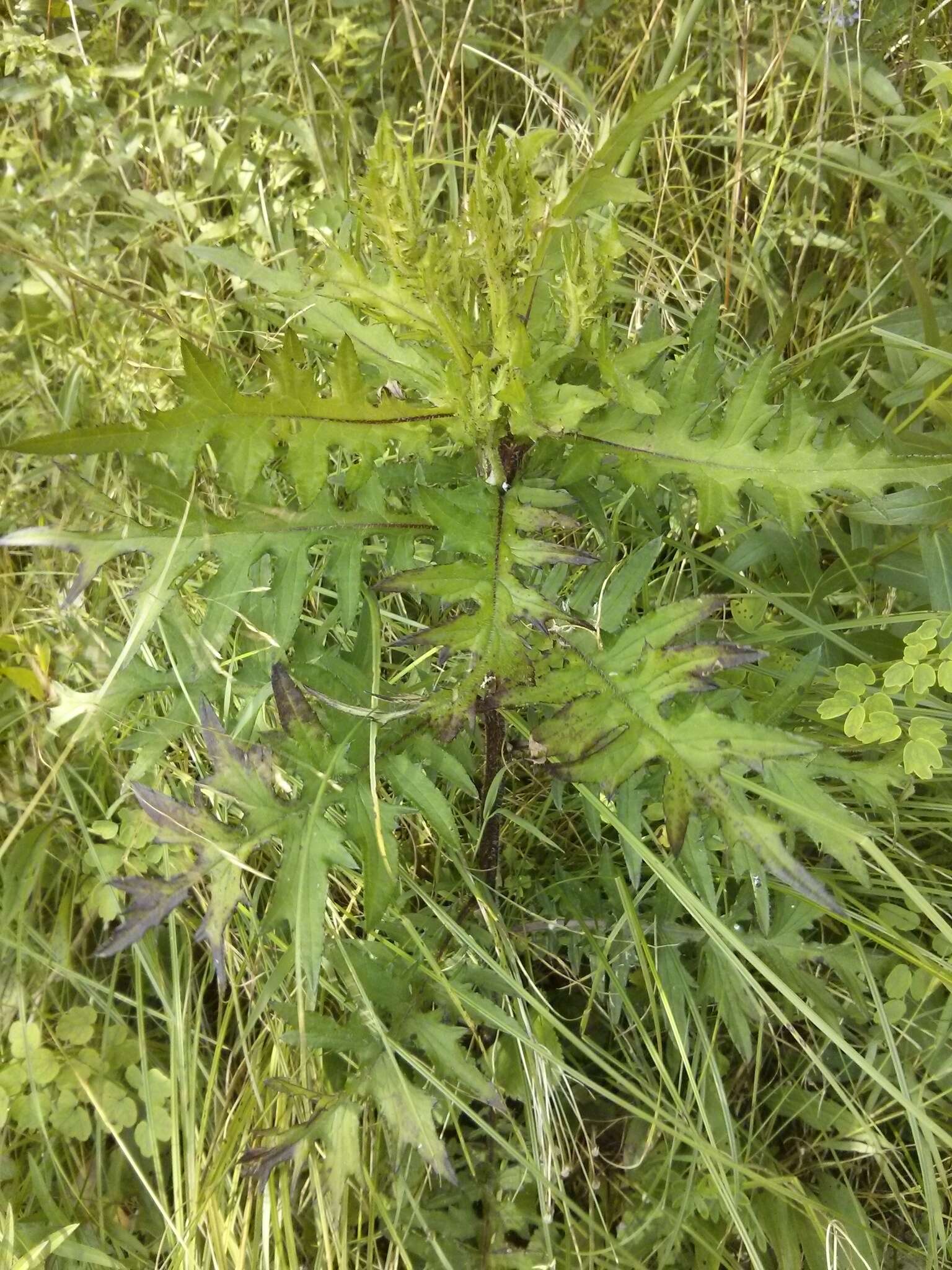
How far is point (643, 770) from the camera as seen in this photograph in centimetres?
129

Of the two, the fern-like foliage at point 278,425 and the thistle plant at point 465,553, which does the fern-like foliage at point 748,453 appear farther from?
the fern-like foliage at point 278,425

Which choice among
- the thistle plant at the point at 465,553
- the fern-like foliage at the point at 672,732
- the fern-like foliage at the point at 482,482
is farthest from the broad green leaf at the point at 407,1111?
the fern-like foliage at the point at 672,732

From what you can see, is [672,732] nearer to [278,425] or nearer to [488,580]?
[488,580]

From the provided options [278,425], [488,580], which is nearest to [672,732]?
[488,580]

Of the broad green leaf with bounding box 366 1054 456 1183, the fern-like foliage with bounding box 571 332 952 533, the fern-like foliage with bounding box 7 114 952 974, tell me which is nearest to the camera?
the fern-like foliage with bounding box 7 114 952 974

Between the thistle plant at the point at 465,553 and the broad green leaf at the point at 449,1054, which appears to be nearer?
Answer: the thistle plant at the point at 465,553

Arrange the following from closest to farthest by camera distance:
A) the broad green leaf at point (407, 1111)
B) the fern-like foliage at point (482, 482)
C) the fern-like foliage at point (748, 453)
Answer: the fern-like foliage at point (482, 482), the fern-like foliage at point (748, 453), the broad green leaf at point (407, 1111)

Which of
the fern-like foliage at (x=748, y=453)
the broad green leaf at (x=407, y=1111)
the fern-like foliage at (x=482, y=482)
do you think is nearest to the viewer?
the fern-like foliage at (x=482, y=482)

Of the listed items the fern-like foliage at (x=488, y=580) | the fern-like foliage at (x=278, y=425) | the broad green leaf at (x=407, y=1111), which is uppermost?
the fern-like foliage at (x=278, y=425)

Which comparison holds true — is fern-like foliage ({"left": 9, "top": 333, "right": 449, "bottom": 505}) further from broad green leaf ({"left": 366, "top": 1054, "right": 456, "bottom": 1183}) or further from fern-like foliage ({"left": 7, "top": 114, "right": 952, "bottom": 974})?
broad green leaf ({"left": 366, "top": 1054, "right": 456, "bottom": 1183})

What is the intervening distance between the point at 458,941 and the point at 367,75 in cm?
166

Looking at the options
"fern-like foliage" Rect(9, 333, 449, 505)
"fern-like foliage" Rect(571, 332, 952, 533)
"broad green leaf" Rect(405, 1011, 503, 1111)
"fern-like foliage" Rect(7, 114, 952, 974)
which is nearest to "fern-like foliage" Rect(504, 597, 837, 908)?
"fern-like foliage" Rect(7, 114, 952, 974)

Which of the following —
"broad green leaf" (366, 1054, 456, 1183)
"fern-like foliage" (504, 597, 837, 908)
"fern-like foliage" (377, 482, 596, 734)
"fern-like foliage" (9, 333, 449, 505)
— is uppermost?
"fern-like foliage" (9, 333, 449, 505)

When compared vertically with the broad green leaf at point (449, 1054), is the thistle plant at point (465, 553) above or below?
above
